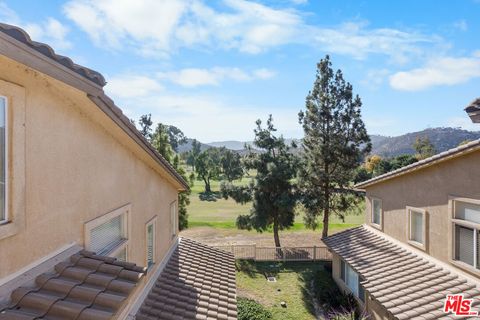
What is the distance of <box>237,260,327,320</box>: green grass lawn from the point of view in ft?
49.5

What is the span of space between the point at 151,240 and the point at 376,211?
1212 cm

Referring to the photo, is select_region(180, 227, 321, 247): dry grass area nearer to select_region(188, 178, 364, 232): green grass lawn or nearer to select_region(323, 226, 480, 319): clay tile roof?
select_region(188, 178, 364, 232): green grass lawn

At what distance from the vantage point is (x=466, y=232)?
9.90 m

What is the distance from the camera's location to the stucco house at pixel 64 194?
3166mm

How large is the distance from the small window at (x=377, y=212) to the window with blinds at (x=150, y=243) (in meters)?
11.5

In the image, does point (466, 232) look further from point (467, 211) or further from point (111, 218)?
point (111, 218)

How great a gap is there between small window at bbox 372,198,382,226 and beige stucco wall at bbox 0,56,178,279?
13205mm

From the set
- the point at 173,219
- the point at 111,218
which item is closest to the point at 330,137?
the point at 173,219

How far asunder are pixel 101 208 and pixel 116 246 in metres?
1.03

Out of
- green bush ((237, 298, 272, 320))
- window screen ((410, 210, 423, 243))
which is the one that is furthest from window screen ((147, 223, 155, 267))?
window screen ((410, 210, 423, 243))

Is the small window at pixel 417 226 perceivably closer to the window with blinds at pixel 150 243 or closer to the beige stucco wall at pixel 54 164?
the window with blinds at pixel 150 243

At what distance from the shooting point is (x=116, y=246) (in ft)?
20.0

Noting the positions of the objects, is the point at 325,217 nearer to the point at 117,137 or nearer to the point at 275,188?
the point at 275,188


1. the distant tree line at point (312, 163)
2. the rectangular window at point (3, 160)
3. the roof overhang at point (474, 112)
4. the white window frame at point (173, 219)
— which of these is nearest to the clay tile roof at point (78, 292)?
the rectangular window at point (3, 160)
